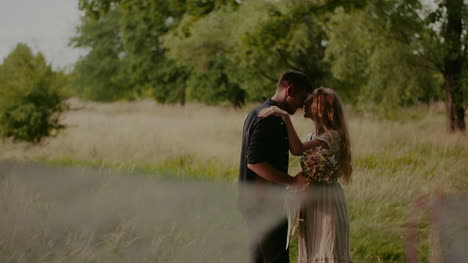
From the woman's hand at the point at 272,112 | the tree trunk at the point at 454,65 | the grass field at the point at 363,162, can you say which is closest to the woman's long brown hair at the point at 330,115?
the woman's hand at the point at 272,112

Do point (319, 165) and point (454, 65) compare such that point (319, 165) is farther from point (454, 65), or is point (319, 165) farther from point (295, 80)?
point (454, 65)

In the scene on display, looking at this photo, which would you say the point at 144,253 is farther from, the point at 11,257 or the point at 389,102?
the point at 389,102

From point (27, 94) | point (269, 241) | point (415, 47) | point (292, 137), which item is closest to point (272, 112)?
point (292, 137)

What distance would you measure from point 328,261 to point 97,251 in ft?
6.30

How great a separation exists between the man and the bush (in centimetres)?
1141

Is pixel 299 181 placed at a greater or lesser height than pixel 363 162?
greater

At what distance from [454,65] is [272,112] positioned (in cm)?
1364

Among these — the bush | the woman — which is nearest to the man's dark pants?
the woman

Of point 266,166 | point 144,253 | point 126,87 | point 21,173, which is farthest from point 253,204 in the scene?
point 126,87

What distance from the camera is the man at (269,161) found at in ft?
10.6

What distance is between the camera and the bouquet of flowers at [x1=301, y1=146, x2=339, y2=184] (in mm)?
3545

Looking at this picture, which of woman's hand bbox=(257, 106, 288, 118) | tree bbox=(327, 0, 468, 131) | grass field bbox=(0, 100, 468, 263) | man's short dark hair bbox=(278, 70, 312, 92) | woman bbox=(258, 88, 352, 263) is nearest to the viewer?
woman's hand bbox=(257, 106, 288, 118)

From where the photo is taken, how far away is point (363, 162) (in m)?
9.15

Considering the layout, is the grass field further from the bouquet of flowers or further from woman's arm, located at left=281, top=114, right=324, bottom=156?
woman's arm, located at left=281, top=114, right=324, bottom=156
